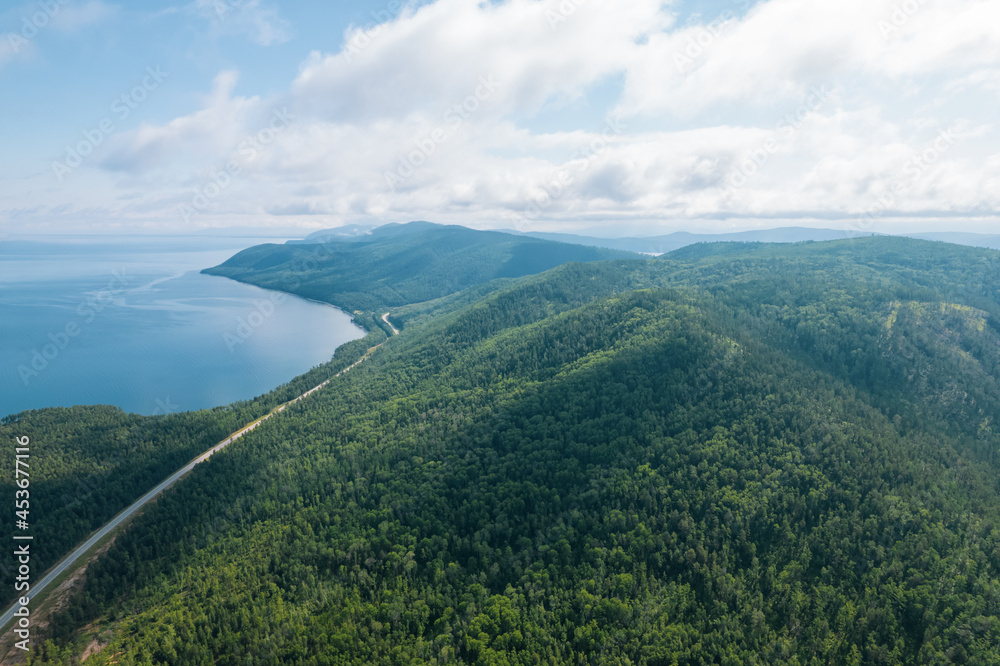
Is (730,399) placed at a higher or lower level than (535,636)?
higher

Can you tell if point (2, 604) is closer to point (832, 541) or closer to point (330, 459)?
point (330, 459)

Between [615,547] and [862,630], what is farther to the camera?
[615,547]

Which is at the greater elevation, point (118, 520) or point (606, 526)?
point (606, 526)

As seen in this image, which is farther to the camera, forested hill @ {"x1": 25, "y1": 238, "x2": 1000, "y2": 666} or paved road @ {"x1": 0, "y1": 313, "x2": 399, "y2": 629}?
paved road @ {"x1": 0, "y1": 313, "x2": 399, "y2": 629}

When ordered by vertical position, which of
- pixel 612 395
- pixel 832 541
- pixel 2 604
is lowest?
pixel 2 604

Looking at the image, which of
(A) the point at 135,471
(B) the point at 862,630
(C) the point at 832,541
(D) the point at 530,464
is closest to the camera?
(B) the point at 862,630

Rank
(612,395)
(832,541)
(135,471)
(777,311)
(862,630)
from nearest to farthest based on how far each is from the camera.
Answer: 1. (862,630)
2. (832,541)
3. (135,471)
4. (612,395)
5. (777,311)

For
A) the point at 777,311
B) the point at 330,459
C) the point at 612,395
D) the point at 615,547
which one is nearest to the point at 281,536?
the point at 330,459

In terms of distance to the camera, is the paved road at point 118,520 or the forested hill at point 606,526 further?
the paved road at point 118,520
